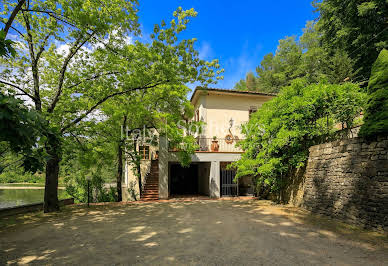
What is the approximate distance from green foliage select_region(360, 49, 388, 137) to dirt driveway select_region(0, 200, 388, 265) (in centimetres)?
267

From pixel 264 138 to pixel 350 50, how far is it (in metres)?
12.4

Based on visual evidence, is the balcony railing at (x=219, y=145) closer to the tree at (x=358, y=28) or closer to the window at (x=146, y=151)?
the window at (x=146, y=151)

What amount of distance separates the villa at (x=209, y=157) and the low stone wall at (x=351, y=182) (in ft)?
17.5

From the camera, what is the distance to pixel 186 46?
7613mm

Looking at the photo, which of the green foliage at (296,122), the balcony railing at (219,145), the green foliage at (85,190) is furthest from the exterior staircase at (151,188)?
the green foliage at (296,122)

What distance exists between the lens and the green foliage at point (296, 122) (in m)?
7.60

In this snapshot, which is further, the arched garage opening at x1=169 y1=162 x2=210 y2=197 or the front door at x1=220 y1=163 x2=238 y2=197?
the arched garage opening at x1=169 y1=162 x2=210 y2=197

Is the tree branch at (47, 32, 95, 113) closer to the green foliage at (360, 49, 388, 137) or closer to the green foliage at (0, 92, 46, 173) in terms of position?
the green foliage at (0, 92, 46, 173)

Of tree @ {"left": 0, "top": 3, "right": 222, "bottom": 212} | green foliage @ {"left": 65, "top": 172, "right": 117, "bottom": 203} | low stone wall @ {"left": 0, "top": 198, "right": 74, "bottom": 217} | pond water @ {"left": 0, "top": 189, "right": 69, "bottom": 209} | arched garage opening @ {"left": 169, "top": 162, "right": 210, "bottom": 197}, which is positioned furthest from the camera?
arched garage opening @ {"left": 169, "top": 162, "right": 210, "bottom": 197}

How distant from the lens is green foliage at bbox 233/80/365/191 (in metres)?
7.60

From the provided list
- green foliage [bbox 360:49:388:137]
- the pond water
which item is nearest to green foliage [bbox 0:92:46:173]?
green foliage [bbox 360:49:388:137]

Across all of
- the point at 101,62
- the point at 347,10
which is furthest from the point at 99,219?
the point at 347,10

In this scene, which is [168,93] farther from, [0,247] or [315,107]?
[0,247]

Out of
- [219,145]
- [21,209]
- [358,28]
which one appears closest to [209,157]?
[219,145]
